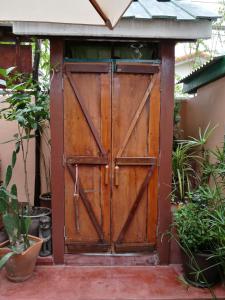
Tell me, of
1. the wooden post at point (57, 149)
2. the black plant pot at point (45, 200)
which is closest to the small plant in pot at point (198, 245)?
the wooden post at point (57, 149)

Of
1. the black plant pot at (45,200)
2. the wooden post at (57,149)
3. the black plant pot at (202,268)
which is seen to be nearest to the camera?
the black plant pot at (202,268)

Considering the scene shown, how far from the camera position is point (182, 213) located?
295 cm

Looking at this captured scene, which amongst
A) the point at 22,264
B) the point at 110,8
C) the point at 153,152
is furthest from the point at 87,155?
the point at 110,8

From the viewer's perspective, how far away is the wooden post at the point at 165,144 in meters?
3.12

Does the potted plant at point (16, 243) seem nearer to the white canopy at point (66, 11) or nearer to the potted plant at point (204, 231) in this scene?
the potted plant at point (204, 231)

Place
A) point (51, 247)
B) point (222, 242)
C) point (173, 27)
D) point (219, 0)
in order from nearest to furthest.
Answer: point (222, 242) < point (173, 27) < point (51, 247) < point (219, 0)

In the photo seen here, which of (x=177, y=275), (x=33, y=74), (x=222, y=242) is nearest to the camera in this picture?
(x=222, y=242)

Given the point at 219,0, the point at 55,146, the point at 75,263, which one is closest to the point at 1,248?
the point at 75,263

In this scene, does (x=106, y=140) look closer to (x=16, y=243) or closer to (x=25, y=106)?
(x=25, y=106)

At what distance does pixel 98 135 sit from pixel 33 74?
1.49 m

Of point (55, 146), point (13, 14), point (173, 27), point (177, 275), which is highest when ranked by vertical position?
point (173, 27)

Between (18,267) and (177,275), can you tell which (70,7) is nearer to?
(18,267)

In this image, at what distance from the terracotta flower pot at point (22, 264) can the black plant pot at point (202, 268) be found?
5.09 feet

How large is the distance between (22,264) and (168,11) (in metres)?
2.98
